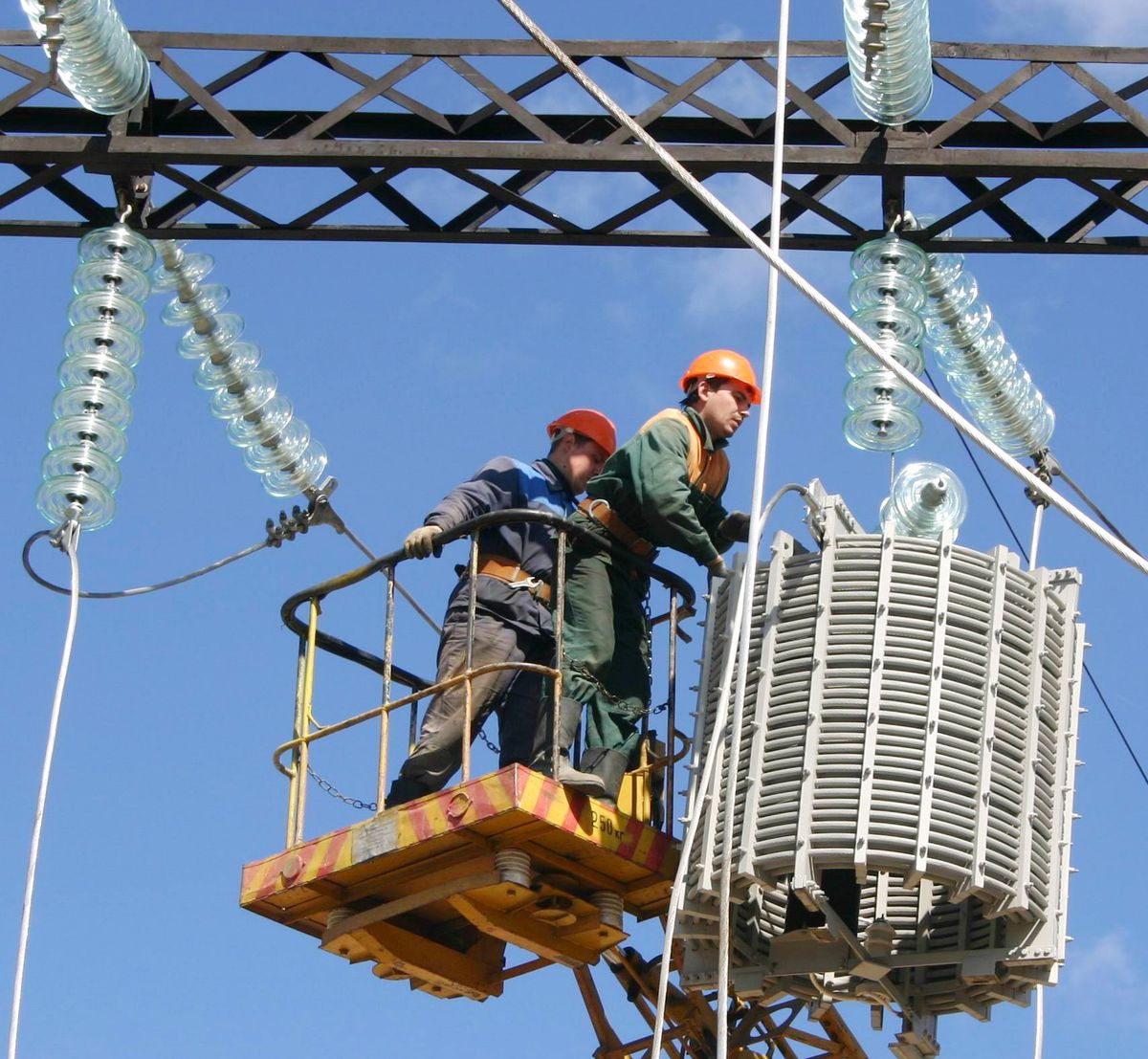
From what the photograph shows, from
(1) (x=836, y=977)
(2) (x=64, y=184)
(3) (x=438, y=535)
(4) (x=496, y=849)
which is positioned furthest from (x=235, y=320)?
(1) (x=836, y=977)

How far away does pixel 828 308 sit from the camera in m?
12.3

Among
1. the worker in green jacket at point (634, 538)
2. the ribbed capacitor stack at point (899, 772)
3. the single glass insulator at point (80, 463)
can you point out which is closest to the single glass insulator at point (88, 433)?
the single glass insulator at point (80, 463)

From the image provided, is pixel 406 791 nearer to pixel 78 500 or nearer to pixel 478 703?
pixel 478 703

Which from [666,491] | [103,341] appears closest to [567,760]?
[666,491]

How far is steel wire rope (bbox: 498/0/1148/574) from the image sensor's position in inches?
449

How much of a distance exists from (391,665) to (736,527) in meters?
1.70

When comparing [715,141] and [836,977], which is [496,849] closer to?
[836,977]

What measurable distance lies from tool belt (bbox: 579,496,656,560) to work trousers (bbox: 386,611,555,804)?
61 centimetres

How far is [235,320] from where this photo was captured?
1562 cm

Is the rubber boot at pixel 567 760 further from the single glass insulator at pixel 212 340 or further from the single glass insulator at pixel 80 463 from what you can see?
the single glass insulator at pixel 212 340

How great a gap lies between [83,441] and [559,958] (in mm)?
3386

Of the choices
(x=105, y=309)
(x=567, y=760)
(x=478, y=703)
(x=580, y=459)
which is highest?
(x=105, y=309)

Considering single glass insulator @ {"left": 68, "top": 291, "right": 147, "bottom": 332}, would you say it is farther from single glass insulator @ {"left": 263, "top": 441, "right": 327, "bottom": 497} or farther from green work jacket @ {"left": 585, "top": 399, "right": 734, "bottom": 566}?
green work jacket @ {"left": 585, "top": 399, "right": 734, "bottom": 566}

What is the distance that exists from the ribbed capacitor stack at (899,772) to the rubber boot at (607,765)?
52 centimetres
